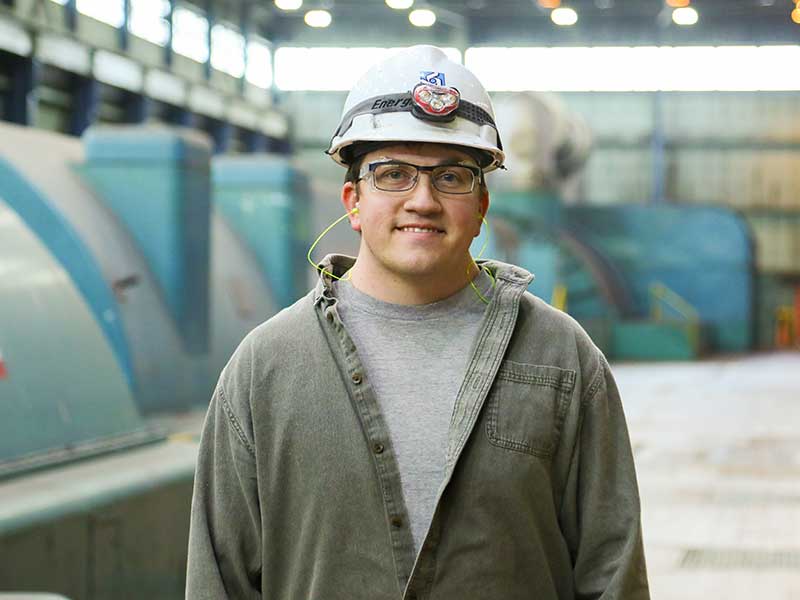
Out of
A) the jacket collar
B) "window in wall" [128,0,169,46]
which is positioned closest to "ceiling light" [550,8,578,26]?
"window in wall" [128,0,169,46]

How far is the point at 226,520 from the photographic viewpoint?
2436mm

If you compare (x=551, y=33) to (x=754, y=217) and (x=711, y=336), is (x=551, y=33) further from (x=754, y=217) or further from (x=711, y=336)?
(x=711, y=336)

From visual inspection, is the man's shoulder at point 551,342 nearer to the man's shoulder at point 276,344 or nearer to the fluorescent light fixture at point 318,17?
the man's shoulder at point 276,344

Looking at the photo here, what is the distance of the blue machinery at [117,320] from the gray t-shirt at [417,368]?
95.6 inches

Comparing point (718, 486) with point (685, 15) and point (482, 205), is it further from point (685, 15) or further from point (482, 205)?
point (685, 15)

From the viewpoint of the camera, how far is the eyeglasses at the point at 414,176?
241cm

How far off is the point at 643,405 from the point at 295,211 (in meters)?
6.21

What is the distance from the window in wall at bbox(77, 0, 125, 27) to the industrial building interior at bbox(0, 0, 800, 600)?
67mm

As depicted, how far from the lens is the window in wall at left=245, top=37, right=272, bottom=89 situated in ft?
99.1

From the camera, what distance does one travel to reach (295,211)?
12117 millimetres

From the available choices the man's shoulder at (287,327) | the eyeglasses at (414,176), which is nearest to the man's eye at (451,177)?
the eyeglasses at (414,176)

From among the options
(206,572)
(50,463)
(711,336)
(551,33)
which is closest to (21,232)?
(50,463)

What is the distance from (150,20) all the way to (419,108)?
75.9ft

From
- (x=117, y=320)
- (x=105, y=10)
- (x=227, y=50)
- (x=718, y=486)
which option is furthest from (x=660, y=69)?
(x=117, y=320)
